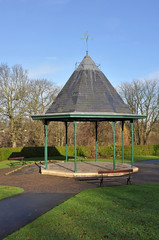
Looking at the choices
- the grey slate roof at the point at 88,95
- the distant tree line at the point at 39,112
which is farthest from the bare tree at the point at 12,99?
the grey slate roof at the point at 88,95

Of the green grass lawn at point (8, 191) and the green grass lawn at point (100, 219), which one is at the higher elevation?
the green grass lawn at point (100, 219)

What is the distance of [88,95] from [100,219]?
1083cm

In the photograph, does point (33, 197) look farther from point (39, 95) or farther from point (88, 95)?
point (39, 95)

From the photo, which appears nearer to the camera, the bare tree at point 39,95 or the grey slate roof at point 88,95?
the grey slate roof at point 88,95

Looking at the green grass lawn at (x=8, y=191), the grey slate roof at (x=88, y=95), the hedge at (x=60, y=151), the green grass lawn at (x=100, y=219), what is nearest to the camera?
the green grass lawn at (x=100, y=219)

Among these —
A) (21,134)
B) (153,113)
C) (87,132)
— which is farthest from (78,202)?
(153,113)

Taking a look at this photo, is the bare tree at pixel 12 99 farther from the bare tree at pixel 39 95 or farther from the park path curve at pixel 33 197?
the park path curve at pixel 33 197

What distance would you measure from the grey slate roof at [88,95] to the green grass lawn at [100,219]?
718cm

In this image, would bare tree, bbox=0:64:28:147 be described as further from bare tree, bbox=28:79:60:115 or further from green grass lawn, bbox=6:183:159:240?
green grass lawn, bbox=6:183:159:240

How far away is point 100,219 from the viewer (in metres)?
7.40

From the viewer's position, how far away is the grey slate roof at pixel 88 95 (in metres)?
16.5

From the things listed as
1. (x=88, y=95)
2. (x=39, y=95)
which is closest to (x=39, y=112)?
(x=39, y=95)

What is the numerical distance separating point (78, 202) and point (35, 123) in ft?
105

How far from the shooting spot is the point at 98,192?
432 inches
